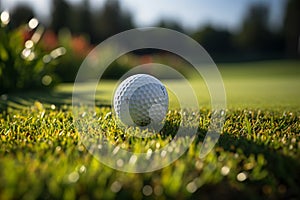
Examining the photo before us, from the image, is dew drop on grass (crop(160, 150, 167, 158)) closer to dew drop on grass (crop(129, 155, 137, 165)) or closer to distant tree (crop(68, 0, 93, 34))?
dew drop on grass (crop(129, 155, 137, 165))

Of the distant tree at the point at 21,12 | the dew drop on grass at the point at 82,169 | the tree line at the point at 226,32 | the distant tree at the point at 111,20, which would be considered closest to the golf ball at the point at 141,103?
the dew drop on grass at the point at 82,169

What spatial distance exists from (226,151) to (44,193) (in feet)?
4.70

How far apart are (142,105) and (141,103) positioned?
2cm

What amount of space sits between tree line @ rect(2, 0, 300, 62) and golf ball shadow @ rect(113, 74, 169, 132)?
114 feet

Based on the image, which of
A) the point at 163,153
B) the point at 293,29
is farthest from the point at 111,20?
the point at 163,153

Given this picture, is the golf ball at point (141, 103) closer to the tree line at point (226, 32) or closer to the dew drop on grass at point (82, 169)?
the dew drop on grass at point (82, 169)

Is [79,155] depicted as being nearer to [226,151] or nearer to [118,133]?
[118,133]

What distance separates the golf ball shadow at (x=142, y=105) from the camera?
3609 mm

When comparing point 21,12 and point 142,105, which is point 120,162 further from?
point 21,12

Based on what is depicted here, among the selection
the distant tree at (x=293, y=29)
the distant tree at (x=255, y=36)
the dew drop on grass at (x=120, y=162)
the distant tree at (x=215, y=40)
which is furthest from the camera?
the distant tree at (x=255, y=36)

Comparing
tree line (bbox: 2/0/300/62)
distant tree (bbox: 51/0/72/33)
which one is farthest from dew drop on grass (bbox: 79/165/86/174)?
tree line (bbox: 2/0/300/62)

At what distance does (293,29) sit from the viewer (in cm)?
4225

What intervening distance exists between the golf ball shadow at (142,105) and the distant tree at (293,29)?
136ft

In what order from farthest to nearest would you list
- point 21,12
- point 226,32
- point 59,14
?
point 226,32 < point 21,12 < point 59,14
